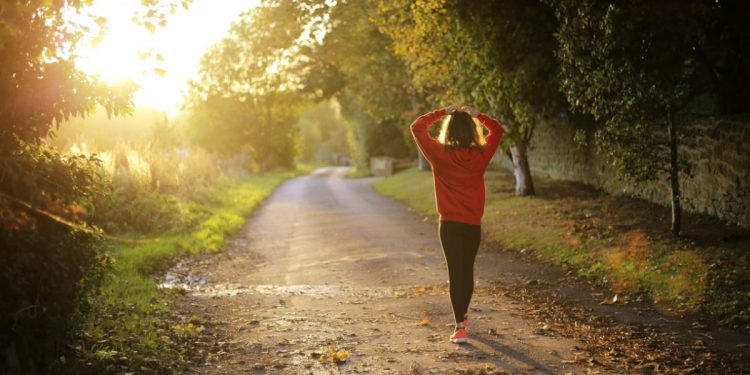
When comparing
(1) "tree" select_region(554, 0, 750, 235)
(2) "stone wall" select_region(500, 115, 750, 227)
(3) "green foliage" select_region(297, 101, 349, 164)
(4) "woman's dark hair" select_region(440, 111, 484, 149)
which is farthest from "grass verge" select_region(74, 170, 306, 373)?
(3) "green foliage" select_region(297, 101, 349, 164)

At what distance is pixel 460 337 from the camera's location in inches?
265

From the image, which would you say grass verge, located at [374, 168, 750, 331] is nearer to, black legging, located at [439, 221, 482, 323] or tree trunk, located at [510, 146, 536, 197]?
tree trunk, located at [510, 146, 536, 197]

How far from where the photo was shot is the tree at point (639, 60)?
11.1 meters

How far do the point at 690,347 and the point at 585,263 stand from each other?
4.57 m

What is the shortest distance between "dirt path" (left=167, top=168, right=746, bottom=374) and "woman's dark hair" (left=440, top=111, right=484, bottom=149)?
1866 millimetres

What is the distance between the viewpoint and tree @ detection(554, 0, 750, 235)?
11.1 meters

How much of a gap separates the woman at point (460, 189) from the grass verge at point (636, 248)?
9.15ft

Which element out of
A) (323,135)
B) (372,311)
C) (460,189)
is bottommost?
(372,311)

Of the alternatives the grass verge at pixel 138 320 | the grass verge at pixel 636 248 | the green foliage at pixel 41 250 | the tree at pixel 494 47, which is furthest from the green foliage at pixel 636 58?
the green foliage at pixel 41 250

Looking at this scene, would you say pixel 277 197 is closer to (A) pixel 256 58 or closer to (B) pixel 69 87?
(A) pixel 256 58

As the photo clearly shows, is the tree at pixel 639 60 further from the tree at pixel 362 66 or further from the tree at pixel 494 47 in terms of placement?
the tree at pixel 362 66

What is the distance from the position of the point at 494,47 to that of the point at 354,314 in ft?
34.4

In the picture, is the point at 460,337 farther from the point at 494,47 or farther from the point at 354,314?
the point at 494,47

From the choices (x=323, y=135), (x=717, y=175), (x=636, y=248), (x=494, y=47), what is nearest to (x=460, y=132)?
(x=636, y=248)
